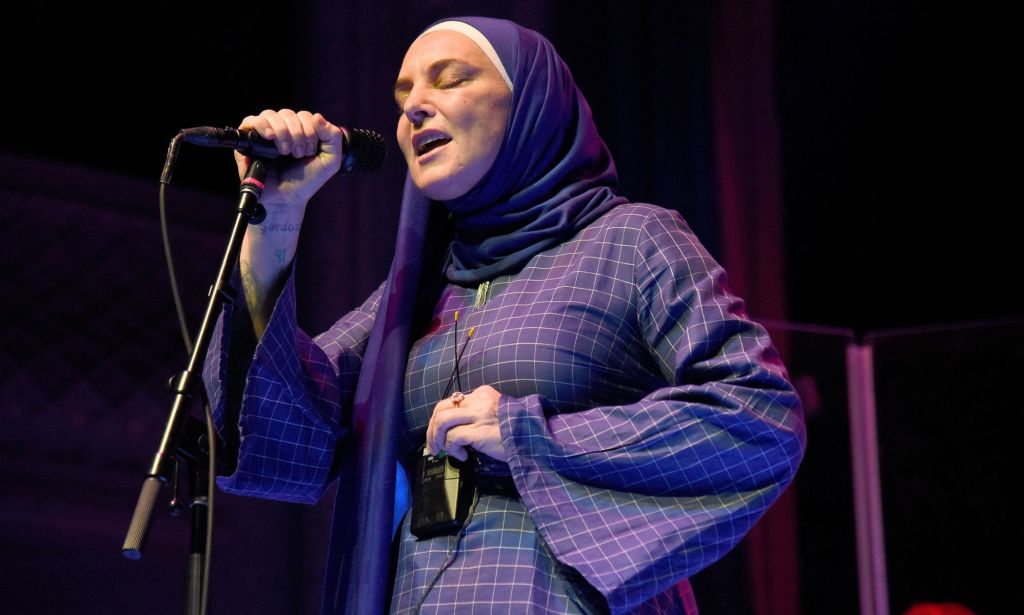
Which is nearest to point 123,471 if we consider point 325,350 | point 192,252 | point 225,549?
point 225,549

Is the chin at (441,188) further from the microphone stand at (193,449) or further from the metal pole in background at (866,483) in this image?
the metal pole in background at (866,483)

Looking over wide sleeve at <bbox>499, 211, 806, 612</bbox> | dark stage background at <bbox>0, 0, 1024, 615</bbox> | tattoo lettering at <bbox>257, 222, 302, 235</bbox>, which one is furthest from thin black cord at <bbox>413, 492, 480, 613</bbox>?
dark stage background at <bbox>0, 0, 1024, 615</bbox>

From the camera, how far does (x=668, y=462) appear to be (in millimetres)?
1375

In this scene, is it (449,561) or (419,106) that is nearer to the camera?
(449,561)

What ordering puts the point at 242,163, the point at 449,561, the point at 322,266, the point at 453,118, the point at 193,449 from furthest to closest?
1. the point at 322,266
2. the point at 453,118
3. the point at 242,163
4. the point at 449,561
5. the point at 193,449

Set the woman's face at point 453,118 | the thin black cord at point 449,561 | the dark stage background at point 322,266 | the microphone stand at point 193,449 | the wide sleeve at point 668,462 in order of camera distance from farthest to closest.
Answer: the dark stage background at point 322,266 < the woman's face at point 453,118 < the thin black cord at point 449,561 < the wide sleeve at point 668,462 < the microphone stand at point 193,449

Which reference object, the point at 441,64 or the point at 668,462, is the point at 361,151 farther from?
the point at 668,462

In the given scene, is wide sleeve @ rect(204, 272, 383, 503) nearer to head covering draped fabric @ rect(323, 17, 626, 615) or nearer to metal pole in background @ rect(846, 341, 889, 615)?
head covering draped fabric @ rect(323, 17, 626, 615)

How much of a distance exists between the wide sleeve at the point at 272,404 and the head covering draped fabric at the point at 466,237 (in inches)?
2.1

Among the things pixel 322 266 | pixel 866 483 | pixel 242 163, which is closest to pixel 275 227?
pixel 242 163

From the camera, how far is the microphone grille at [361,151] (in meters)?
1.59

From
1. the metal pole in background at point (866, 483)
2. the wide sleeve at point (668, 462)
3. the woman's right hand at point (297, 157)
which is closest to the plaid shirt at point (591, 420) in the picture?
the wide sleeve at point (668, 462)

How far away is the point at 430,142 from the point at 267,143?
0.29m

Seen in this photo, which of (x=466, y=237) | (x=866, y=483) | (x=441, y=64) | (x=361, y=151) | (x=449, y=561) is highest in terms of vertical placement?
(x=441, y=64)
